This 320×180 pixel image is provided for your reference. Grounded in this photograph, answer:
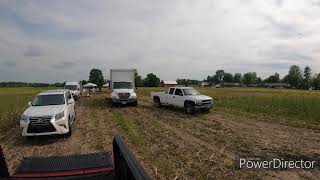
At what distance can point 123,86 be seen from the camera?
28.0 meters

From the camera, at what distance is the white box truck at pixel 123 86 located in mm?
26000

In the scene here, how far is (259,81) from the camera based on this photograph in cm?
18212

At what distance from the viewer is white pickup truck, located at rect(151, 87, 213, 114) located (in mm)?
20644

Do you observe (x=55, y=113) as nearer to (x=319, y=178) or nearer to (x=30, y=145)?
(x=30, y=145)

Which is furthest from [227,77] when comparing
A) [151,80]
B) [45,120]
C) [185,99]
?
[45,120]

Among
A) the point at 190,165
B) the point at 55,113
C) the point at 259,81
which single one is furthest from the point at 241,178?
the point at 259,81

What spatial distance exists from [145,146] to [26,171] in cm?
703

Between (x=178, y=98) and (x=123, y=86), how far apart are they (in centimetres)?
727

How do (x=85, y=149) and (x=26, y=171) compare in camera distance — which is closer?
(x=26, y=171)

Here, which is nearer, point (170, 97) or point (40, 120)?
point (40, 120)

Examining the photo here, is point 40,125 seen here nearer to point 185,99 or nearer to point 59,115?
point 59,115

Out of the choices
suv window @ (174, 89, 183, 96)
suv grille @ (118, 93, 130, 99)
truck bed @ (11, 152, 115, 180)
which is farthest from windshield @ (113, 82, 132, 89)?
truck bed @ (11, 152, 115, 180)

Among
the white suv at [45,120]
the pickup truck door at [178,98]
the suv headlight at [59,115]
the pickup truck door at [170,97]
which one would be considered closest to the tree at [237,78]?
the pickup truck door at [170,97]

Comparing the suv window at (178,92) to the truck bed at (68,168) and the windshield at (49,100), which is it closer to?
the windshield at (49,100)
